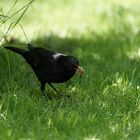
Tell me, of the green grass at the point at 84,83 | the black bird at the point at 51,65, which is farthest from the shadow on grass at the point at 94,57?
the black bird at the point at 51,65

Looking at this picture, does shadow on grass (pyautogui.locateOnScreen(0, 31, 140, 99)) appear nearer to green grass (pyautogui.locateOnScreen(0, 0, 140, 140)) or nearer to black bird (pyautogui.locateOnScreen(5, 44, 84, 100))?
green grass (pyautogui.locateOnScreen(0, 0, 140, 140))

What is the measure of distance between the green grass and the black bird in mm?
228

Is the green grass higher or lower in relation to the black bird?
lower

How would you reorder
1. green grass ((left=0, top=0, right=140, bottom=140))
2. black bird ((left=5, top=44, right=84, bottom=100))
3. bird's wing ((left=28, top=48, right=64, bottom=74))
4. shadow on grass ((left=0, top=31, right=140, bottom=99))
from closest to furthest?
green grass ((left=0, top=0, right=140, bottom=140)) → black bird ((left=5, top=44, right=84, bottom=100)) → bird's wing ((left=28, top=48, right=64, bottom=74)) → shadow on grass ((left=0, top=31, right=140, bottom=99))

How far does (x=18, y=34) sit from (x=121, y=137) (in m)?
5.70

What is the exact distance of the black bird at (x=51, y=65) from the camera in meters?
7.28

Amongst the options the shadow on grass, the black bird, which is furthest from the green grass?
the black bird

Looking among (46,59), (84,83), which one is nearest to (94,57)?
(84,83)

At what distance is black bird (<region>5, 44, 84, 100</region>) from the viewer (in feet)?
23.9

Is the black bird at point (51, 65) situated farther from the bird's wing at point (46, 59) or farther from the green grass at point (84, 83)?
the green grass at point (84, 83)

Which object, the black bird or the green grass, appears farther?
the black bird

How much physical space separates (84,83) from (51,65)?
62 centimetres

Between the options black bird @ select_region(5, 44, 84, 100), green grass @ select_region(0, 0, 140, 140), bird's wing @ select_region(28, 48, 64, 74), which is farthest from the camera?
bird's wing @ select_region(28, 48, 64, 74)

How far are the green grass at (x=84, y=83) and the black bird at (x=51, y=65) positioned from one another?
23 cm
